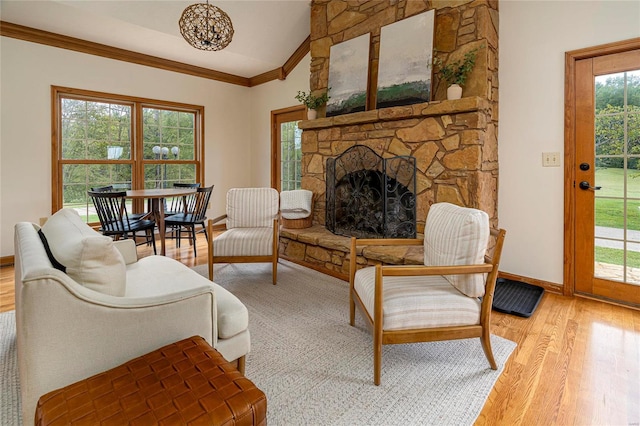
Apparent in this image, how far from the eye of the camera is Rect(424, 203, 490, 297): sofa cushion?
181 centimetres

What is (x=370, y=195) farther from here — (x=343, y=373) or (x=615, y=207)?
(x=343, y=373)

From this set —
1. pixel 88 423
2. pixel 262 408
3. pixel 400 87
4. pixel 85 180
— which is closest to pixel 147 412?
pixel 88 423

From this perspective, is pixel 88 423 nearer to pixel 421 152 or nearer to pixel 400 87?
pixel 421 152

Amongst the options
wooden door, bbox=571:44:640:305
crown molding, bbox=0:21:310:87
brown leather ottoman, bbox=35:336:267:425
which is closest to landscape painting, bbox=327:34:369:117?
crown molding, bbox=0:21:310:87

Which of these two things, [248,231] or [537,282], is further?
[248,231]

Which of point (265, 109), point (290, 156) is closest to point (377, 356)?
point (290, 156)

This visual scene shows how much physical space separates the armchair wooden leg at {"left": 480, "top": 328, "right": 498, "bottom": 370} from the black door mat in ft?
2.76

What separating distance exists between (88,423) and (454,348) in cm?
184

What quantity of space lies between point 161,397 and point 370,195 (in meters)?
2.91

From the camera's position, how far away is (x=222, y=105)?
5.76 meters

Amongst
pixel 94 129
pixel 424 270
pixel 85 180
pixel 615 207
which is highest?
pixel 94 129

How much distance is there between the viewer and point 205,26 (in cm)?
316

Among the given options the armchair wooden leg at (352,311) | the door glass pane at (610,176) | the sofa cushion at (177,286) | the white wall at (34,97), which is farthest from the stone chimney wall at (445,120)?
the white wall at (34,97)

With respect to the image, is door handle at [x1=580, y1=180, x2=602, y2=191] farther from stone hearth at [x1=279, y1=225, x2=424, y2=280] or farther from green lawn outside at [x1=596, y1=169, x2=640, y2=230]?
stone hearth at [x1=279, y1=225, x2=424, y2=280]
